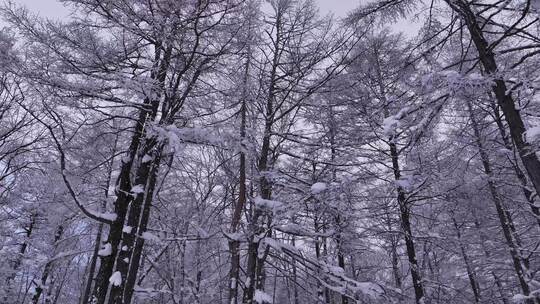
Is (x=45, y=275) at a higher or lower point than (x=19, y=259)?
lower

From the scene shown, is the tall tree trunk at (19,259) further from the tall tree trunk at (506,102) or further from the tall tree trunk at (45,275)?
the tall tree trunk at (506,102)

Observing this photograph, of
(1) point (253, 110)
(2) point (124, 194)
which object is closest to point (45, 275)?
(2) point (124, 194)

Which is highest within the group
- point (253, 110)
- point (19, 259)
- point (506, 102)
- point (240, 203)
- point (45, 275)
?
point (253, 110)

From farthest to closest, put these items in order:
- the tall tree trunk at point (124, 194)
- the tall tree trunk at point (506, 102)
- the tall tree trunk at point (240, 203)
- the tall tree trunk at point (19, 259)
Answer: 1. the tall tree trunk at point (19, 259)
2. the tall tree trunk at point (240, 203)
3. the tall tree trunk at point (124, 194)
4. the tall tree trunk at point (506, 102)

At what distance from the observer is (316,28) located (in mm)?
7125

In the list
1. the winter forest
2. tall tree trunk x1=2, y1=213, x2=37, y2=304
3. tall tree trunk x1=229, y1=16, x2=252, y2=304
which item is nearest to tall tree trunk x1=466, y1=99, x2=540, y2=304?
the winter forest

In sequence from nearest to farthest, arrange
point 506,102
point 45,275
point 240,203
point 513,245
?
point 506,102, point 240,203, point 513,245, point 45,275

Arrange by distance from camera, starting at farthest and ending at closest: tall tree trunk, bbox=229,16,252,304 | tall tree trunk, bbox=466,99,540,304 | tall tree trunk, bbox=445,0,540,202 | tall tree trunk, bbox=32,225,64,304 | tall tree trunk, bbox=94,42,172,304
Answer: tall tree trunk, bbox=32,225,64,304 → tall tree trunk, bbox=466,99,540,304 → tall tree trunk, bbox=229,16,252,304 → tall tree trunk, bbox=94,42,172,304 → tall tree trunk, bbox=445,0,540,202

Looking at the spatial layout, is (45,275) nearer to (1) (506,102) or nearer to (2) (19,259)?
(2) (19,259)

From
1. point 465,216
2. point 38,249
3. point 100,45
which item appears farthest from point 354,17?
point 38,249

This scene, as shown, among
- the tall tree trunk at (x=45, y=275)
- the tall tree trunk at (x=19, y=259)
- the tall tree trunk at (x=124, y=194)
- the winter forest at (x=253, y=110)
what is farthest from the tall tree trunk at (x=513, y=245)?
the tall tree trunk at (x=19, y=259)

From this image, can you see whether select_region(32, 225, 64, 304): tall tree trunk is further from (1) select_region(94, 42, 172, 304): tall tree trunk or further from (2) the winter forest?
(1) select_region(94, 42, 172, 304): tall tree trunk

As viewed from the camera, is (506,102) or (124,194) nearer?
(506,102)

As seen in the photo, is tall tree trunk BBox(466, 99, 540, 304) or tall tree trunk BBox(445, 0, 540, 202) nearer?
tall tree trunk BBox(445, 0, 540, 202)
